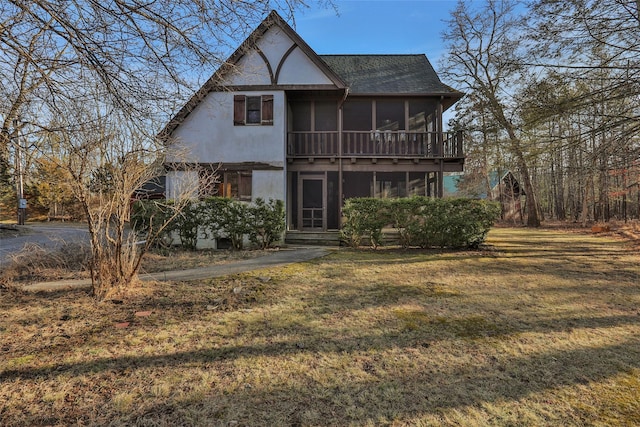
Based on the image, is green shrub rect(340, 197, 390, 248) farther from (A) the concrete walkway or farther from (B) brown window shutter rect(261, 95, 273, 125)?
(B) brown window shutter rect(261, 95, 273, 125)

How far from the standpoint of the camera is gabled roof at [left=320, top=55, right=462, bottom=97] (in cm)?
1447

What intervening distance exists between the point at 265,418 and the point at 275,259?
640cm

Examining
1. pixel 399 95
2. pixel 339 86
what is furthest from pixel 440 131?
pixel 339 86

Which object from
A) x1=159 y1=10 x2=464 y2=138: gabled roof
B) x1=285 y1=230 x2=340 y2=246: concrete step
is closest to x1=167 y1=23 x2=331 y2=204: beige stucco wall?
x1=159 y1=10 x2=464 y2=138: gabled roof

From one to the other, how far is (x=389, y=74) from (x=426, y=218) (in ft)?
28.3

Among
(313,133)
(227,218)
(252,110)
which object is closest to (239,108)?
(252,110)

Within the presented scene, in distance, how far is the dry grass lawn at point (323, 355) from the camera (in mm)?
2525

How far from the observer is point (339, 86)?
41.3 ft

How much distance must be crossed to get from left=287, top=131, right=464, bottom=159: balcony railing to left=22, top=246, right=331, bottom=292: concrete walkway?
5282 mm

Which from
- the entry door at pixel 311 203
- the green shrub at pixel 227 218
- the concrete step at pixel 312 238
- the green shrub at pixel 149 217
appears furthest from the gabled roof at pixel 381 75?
the concrete step at pixel 312 238

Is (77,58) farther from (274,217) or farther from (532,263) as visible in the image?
(532,263)

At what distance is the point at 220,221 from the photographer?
411 inches

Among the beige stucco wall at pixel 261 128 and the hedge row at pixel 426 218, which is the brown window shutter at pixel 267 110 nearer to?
the beige stucco wall at pixel 261 128

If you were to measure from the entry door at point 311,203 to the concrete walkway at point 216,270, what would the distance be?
4588 millimetres
